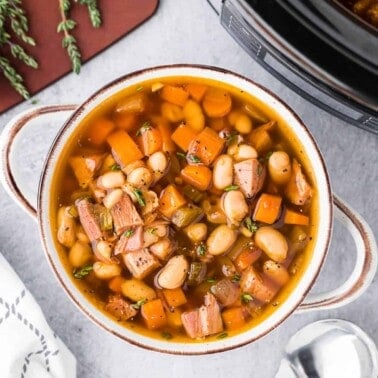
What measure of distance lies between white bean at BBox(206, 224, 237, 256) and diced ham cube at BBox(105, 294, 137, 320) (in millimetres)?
148

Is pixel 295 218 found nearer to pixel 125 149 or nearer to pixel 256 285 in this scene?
pixel 256 285

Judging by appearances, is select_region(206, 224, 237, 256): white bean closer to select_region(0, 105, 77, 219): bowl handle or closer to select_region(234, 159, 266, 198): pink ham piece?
select_region(234, 159, 266, 198): pink ham piece

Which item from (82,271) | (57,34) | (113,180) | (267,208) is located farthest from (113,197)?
(57,34)

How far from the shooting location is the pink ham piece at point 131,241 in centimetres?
119

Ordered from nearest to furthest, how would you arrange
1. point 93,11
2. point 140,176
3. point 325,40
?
point 325,40 → point 140,176 → point 93,11

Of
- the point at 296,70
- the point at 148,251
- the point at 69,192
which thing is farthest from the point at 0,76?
the point at 296,70

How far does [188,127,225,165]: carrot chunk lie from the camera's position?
120 centimetres

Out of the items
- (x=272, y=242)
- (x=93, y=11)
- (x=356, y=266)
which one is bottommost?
(x=356, y=266)

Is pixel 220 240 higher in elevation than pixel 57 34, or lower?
lower

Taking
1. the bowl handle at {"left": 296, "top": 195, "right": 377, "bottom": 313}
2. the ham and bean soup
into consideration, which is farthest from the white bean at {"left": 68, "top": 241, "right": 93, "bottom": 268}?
the bowl handle at {"left": 296, "top": 195, "right": 377, "bottom": 313}

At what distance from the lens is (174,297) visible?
3.99 ft

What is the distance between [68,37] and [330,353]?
69 centimetres

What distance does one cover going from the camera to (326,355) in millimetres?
1415

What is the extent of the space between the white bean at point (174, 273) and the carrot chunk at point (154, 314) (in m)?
0.03
